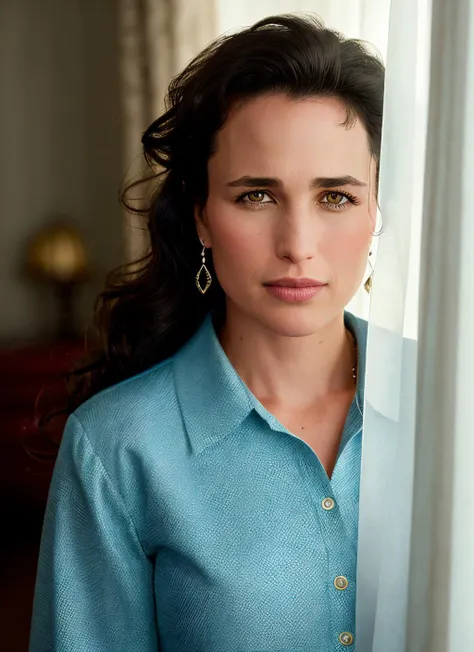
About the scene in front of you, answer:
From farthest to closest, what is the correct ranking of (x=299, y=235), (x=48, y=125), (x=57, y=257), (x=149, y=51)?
(x=48, y=125)
(x=57, y=257)
(x=149, y=51)
(x=299, y=235)

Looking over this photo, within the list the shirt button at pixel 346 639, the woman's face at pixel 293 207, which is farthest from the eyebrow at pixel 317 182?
the shirt button at pixel 346 639

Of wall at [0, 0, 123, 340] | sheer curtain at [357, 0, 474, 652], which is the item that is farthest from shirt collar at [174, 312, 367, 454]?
wall at [0, 0, 123, 340]

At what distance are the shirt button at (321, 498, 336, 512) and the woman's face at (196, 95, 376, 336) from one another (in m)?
0.23

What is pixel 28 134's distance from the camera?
407 centimetres

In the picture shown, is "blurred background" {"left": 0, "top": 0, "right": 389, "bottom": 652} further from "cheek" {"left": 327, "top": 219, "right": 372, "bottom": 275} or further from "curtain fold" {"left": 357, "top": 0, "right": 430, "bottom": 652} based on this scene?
"curtain fold" {"left": 357, "top": 0, "right": 430, "bottom": 652}

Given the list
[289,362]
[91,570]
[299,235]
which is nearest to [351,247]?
[299,235]

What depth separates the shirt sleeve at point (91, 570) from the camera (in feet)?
3.91

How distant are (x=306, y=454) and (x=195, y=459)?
0.50 feet

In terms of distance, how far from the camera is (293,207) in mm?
1107

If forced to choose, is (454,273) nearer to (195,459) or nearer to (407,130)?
(407,130)

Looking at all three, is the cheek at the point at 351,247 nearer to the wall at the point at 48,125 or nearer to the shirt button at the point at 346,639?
the shirt button at the point at 346,639

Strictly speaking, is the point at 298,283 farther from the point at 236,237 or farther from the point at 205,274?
the point at 205,274

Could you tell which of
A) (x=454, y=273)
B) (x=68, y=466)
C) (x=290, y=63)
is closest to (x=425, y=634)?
(x=454, y=273)

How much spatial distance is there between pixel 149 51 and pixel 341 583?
9.31 feet
